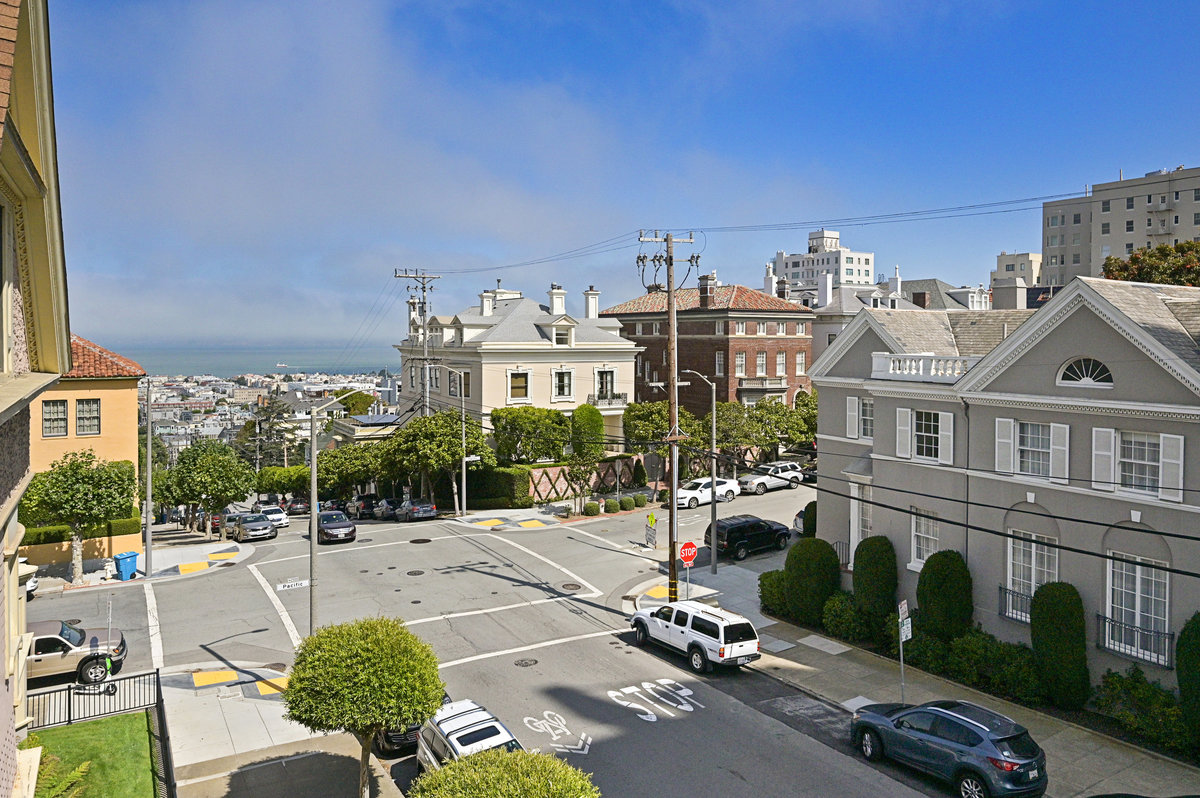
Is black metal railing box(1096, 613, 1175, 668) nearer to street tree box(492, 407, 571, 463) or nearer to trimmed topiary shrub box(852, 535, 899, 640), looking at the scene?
trimmed topiary shrub box(852, 535, 899, 640)

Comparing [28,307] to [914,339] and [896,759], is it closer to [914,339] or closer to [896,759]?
[896,759]

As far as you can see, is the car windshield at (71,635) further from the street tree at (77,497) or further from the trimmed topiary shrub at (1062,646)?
the trimmed topiary shrub at (1062,646)

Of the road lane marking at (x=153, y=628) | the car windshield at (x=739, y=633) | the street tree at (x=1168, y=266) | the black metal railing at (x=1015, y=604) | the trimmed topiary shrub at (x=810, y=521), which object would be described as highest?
the street tree at (x=1168, y=266)

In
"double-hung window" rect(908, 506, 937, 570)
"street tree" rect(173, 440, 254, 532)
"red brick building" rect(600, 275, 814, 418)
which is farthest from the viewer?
"red brick building" rect(600, 275, 814, 418)

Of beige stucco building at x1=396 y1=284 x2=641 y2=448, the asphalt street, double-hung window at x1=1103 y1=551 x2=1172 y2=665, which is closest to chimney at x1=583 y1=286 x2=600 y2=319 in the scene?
beige stucco building at x1=396 y1=284 x2=641 y2=448

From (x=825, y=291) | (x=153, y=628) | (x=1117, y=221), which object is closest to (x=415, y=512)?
(x=153, y=628)

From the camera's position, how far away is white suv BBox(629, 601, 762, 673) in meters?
21.7

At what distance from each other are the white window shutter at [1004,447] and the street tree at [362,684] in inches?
581

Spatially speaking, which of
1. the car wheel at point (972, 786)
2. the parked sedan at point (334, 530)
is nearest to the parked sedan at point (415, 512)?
the parked sedan at point (334, 530)

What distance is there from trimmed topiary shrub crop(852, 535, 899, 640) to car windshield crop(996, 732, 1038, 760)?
27.5 feet

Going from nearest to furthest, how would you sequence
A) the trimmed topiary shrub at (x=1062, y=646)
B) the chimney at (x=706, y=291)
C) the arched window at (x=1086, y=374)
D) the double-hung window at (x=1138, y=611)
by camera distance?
the double-hung window at (x=1138, y=611) → the trimmed topiary shrub at (x=1062, y=646) → the arched window at (x=1086, y=374) → the chimney at (x=706, y=291)

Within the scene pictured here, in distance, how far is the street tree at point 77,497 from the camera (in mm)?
30891

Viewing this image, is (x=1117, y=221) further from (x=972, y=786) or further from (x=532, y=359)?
(x=972, y=786)

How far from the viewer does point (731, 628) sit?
21.8 metres
